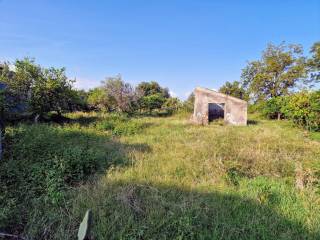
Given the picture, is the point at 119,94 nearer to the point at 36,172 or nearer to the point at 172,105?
the point at 172,105

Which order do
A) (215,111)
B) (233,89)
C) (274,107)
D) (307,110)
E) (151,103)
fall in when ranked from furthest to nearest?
(233,89)
(151,103)
(274,107)
(215,111)
(307,110)

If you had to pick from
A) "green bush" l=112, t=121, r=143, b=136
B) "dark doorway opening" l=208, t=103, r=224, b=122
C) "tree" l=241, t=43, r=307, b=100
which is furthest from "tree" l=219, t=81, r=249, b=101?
"green bush" l=112, t=121, r=143, b=136

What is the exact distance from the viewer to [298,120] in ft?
40.9

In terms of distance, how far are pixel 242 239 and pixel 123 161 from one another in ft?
10.0

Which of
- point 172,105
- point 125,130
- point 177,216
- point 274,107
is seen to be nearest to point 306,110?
point 274,107

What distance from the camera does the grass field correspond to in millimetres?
2535

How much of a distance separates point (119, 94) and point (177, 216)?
1601 centimetres

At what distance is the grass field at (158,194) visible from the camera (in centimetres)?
254

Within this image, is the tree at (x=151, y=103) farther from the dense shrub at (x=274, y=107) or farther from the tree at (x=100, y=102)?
the dense shrub at (x=274, y=107)

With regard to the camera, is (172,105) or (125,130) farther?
(172,105)

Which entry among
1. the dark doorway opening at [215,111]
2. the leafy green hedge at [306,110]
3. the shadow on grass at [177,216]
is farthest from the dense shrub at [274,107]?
the shadow on grass at [177,216]

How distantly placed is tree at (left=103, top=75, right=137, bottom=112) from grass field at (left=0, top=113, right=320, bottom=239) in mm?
12793

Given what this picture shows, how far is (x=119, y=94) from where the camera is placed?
17.8 metres

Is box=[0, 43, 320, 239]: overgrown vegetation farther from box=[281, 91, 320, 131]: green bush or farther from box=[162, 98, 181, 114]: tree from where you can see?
box=[162, 98, 181, 114]: tree
